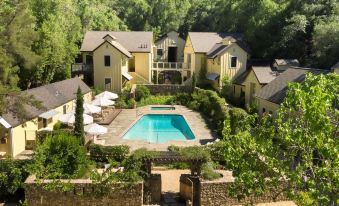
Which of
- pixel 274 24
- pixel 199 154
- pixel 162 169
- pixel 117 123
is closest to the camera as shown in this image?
pixel 199 154

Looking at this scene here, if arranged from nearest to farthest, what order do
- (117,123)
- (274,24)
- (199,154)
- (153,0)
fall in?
(199,154) → (117,123) → (274,24) → (153,0)

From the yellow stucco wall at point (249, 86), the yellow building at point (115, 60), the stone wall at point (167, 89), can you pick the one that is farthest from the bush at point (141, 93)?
the yellow stucco wall at point (249, 86)

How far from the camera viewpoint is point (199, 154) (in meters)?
19.1

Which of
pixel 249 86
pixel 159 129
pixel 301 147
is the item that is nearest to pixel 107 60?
pixel 159 129

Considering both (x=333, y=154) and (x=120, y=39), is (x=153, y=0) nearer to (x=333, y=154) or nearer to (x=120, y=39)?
(x=120, y=39)

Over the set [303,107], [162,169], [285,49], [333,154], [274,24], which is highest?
[274,24]

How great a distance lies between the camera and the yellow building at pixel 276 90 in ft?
94.3

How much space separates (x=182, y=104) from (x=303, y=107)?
32.9m

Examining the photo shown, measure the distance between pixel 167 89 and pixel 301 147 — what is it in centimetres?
3428

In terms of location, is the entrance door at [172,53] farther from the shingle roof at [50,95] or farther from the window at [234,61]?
the shingle roof at [50,95]

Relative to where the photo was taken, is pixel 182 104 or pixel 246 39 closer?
pixel 182 104

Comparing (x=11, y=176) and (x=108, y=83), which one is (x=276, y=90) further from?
(x=108, y=83)

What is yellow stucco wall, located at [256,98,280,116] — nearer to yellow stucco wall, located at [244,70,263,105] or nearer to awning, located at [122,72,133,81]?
yellow stucco wall, located at [244,70,263,105]

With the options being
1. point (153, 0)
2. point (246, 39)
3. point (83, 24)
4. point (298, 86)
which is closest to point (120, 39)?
point (83, 24)
